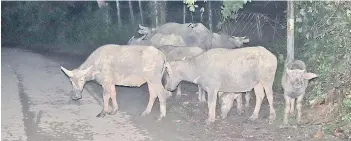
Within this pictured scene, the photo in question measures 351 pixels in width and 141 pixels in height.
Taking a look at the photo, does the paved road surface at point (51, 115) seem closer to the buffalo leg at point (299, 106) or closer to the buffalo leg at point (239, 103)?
the buffalo leg at point (239, 103)

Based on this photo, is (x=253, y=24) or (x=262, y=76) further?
(x=253, y=24)

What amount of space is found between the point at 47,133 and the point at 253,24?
1450cm

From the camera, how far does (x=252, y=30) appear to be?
22.2 meters

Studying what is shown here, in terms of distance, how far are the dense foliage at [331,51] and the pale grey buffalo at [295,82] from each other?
615 millimetres

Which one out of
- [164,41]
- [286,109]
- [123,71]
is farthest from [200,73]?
[164,41]

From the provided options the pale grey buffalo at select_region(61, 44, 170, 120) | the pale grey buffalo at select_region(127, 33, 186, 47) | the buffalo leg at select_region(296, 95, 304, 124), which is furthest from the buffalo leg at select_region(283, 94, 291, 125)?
the pale grey buffalo at select_region(127, 33, 186, 47)

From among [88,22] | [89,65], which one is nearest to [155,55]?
[89,65]

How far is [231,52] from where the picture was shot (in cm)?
1111

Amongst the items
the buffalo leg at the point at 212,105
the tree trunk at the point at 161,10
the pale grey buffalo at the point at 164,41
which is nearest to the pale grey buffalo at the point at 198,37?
the pale grey buffalo at the point at 164,41

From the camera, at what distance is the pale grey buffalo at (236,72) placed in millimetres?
10883

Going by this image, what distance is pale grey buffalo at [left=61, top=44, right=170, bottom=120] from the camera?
A: 37.9 feet

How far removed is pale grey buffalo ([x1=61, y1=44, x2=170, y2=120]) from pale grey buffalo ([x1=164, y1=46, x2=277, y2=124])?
0.79 m

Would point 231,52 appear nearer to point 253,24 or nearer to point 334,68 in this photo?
point 334,68

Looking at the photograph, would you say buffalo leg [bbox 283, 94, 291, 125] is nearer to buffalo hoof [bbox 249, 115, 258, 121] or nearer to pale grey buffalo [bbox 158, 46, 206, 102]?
buffalo hoof [bbox 249, 115, 258, 121]
